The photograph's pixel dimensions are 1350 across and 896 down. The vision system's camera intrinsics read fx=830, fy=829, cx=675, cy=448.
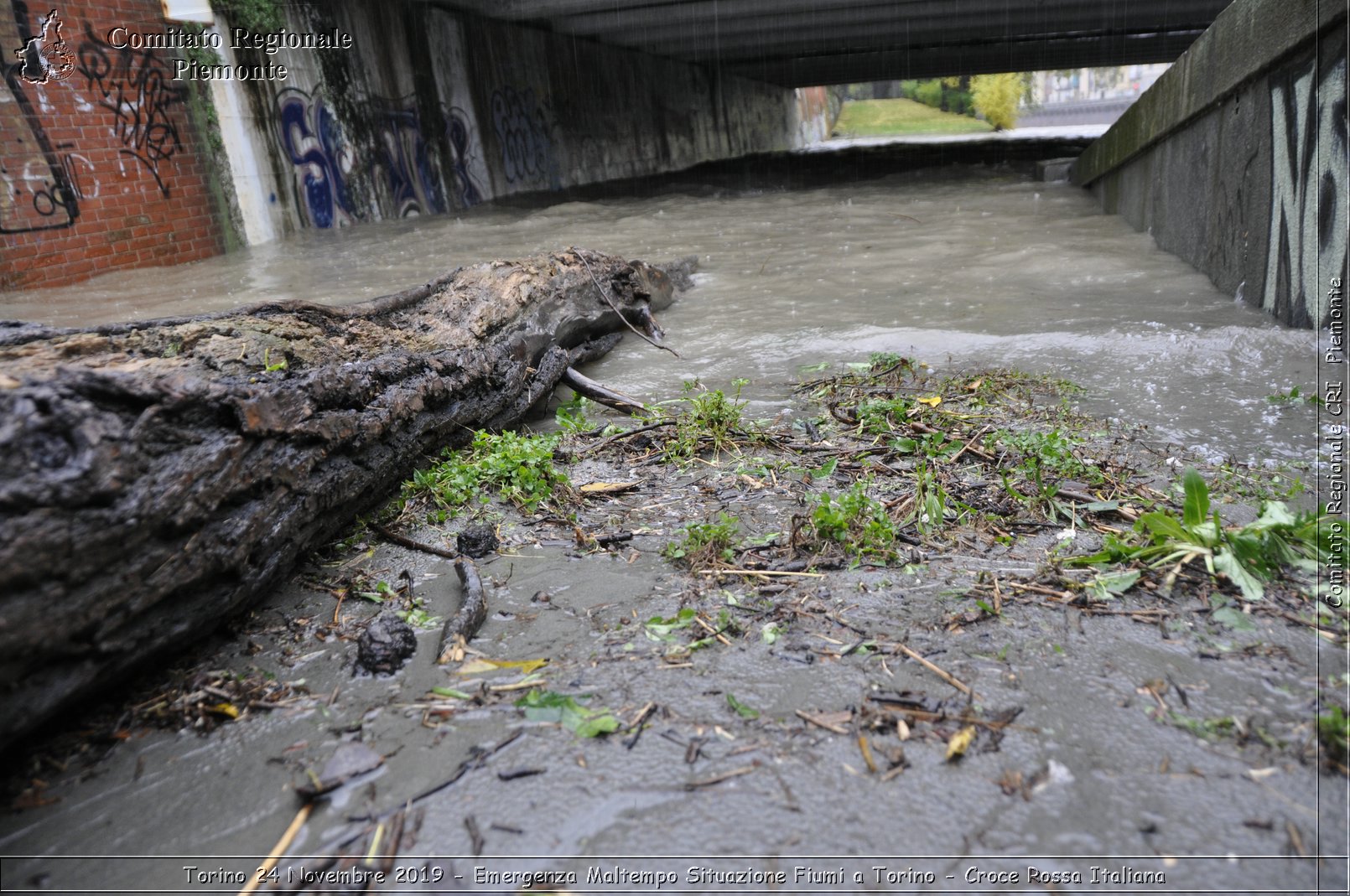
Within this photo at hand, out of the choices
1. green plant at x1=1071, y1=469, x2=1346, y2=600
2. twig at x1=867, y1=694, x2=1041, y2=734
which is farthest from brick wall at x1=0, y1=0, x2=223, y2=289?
green plant at x1=1071, y1=469, x2=1346, y2=600

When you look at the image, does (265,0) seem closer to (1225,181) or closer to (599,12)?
(599,12)

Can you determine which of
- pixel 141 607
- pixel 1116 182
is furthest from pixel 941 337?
pixel 1116 182

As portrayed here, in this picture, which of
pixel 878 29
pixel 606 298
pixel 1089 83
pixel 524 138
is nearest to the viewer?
pixel 606 298

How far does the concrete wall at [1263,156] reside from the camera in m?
4.64

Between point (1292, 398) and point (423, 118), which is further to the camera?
point (423, 118)

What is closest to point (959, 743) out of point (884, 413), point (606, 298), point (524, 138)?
point (884, 413)

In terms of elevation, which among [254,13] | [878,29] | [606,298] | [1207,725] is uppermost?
[878,29]

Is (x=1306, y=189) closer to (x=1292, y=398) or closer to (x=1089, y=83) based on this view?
(x=1292, y=398)

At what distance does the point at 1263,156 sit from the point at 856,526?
184 inches

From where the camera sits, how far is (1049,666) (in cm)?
214

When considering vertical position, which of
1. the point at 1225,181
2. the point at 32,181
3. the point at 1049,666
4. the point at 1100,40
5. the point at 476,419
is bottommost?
the point at 1049,666

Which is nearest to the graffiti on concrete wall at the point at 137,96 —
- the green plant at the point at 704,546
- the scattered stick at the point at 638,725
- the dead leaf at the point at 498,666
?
the green plant at the point at 704,546

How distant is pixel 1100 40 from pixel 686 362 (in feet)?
77.4

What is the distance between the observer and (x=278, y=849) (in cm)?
175
